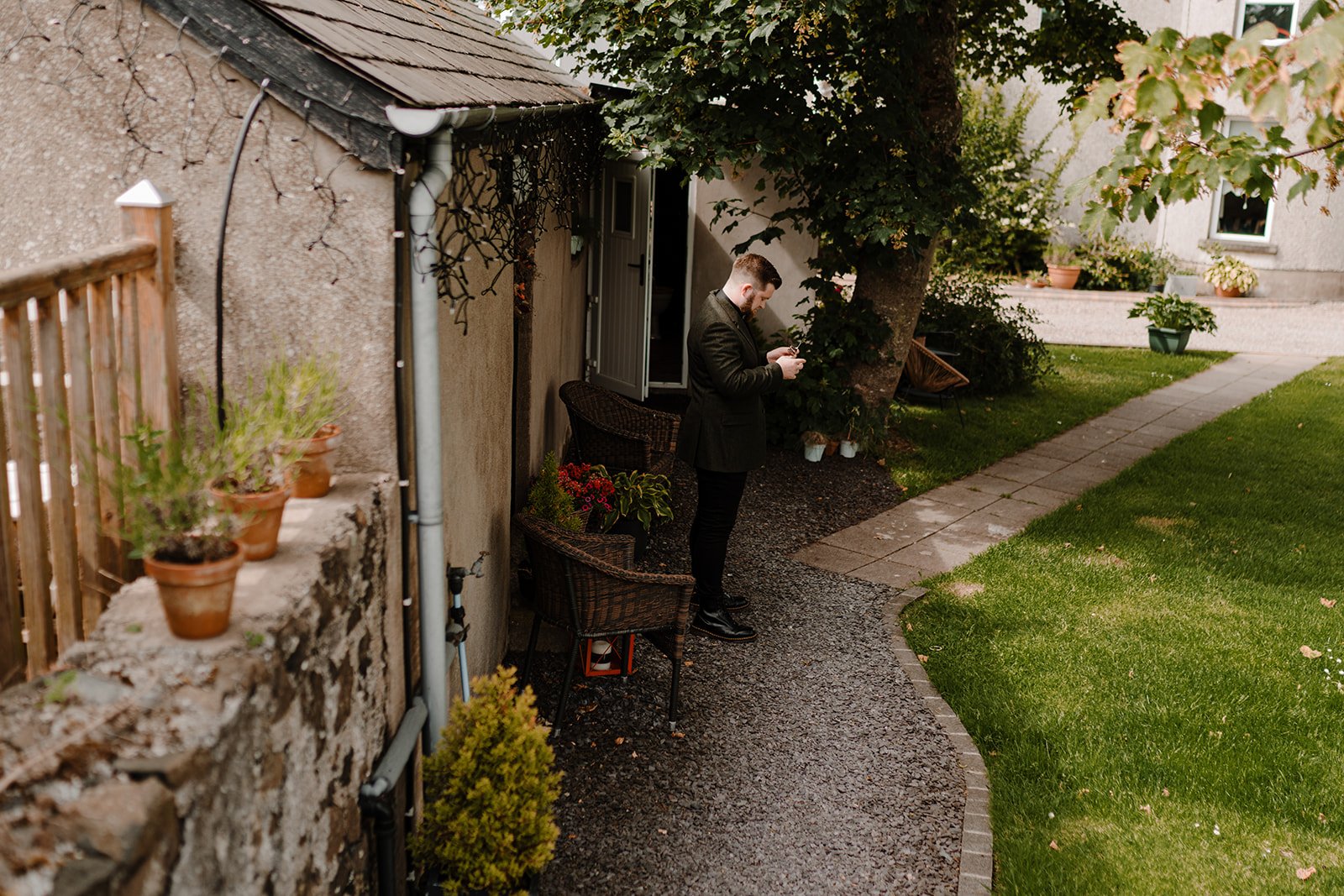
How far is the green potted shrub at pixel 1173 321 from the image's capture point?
16547 millimetres

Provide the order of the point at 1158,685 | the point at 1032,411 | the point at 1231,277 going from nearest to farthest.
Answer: the point at 1158,685, the point at 1032,411, the point at 1231,277

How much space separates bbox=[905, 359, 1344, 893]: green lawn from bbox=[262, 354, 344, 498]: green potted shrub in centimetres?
304

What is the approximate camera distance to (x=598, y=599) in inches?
209

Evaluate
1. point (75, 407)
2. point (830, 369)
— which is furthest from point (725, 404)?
point (830, 369)

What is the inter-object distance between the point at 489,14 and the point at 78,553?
774 centimetres

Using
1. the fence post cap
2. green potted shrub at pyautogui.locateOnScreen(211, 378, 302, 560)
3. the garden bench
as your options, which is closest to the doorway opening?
the garden bench

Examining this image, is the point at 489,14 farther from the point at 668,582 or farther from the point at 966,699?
the point at 966,699

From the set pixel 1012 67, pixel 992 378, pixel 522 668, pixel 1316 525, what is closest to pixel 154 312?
pixel 522 668

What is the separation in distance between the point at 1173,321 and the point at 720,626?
41.2ft

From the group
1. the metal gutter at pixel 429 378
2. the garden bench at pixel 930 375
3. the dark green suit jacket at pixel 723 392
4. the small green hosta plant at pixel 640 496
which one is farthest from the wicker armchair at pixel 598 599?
the garden bench at pixel 930 375

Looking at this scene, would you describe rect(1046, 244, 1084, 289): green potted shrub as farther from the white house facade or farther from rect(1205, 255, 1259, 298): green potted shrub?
rect(1205, 255, 1259, 298): green potted shrub

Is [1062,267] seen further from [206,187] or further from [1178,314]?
[206,187]

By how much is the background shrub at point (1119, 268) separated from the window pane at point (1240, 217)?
2.08m

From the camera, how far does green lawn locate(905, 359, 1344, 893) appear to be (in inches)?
186
